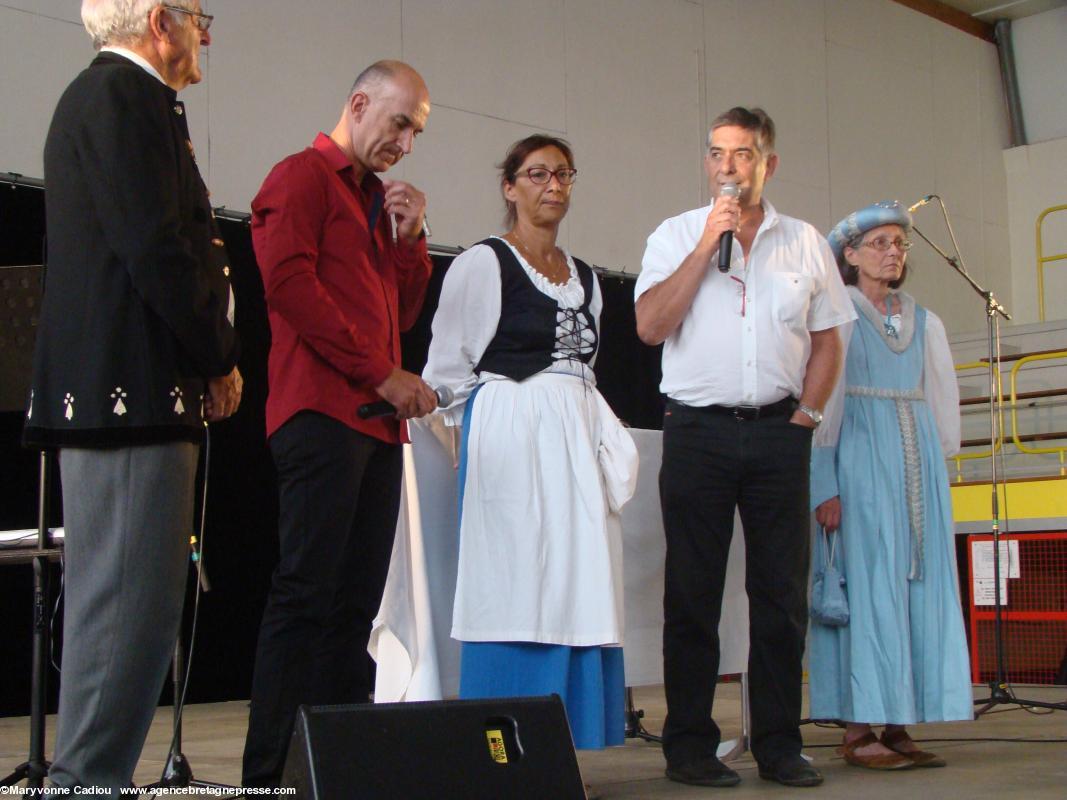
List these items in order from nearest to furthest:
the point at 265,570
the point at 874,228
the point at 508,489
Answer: the point at 508,489 < the point at 874,228 < the point at 265,570

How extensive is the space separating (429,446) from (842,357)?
1.05 metres

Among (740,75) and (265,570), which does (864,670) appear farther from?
(740,75)

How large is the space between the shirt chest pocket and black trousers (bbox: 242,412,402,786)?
112 centimetres

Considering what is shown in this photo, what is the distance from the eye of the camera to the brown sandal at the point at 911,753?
319 cm

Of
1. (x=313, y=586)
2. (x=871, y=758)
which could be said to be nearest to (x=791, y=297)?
(x=871, y=758)

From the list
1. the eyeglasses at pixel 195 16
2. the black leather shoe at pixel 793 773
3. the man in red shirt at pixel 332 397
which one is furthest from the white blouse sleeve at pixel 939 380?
the eyeglasses at pixel 195 16

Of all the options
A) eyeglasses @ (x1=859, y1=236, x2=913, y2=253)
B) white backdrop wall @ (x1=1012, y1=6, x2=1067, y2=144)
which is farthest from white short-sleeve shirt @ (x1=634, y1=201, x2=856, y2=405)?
white backdrop wall @ (x1=1012, y1=6, x2=1067, y2=144)

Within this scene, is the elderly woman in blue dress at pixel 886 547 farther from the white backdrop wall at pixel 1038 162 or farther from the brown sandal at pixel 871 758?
the white backdrop wall at pixel 1038 162

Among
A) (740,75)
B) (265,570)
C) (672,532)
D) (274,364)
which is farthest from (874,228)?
(740,75)

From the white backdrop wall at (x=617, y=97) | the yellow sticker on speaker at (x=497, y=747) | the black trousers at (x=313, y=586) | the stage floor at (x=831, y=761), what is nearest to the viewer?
the yellow sticker on speaker at (x=497, y=747)

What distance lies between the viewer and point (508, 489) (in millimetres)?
2686

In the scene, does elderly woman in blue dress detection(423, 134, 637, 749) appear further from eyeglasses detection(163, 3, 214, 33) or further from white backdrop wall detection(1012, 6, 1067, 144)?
white backdrop wall detection(1012, 6, 1067, 144)

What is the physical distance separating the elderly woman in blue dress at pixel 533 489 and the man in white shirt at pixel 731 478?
20 cm

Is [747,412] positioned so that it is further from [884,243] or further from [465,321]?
[884,243]
